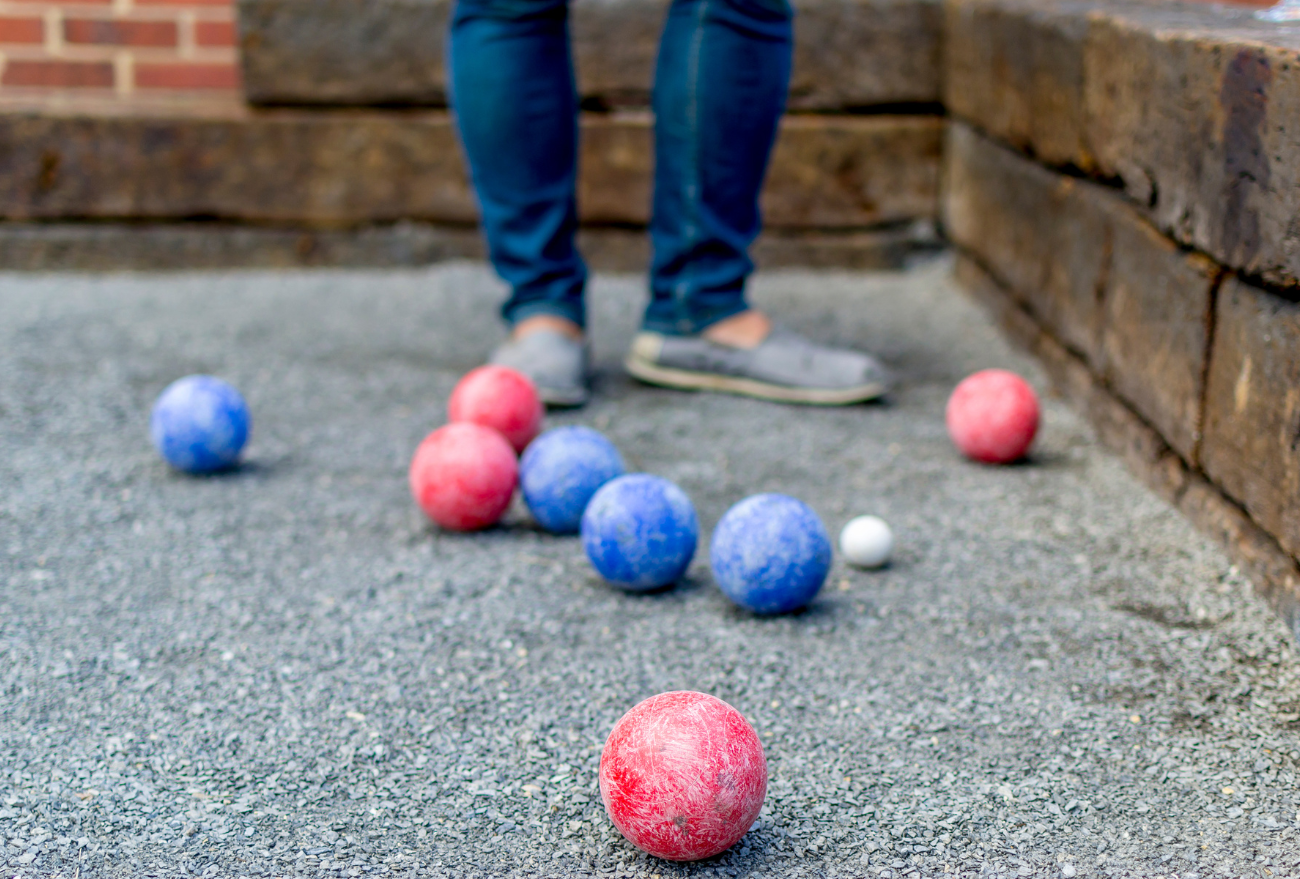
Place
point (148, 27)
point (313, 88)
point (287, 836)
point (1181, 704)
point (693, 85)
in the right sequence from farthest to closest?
point (148, 27), point (313, 88), point (693, 85), point (1181, 704), point (287, 836)

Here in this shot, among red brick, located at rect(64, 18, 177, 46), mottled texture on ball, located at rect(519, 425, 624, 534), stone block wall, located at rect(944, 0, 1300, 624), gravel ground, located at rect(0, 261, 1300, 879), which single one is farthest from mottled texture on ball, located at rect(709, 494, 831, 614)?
red brick, located at rect(64, 18, 177, 46)

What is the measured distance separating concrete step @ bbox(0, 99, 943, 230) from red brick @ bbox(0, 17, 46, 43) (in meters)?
0.42

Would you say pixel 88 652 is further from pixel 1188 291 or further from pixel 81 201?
pixel 81 201

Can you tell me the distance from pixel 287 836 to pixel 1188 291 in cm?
183

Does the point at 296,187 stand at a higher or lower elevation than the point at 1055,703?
higher

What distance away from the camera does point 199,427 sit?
248 cm

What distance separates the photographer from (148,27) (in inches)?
178

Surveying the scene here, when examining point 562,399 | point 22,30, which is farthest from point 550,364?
point 22,30

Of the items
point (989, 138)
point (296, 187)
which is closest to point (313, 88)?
point (296, 187)

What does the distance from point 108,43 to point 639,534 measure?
11.8ft

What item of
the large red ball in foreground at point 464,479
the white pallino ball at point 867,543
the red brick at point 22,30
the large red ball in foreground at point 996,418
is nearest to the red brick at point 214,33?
the red brick at point 22,30

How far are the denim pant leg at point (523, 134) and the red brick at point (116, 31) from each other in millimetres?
2143

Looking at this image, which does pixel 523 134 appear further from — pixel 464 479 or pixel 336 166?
pixel 336 166

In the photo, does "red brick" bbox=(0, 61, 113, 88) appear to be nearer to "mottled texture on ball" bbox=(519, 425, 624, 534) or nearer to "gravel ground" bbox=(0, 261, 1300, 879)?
"gravel ground" bbox=(0, 261, 1300, 879)
